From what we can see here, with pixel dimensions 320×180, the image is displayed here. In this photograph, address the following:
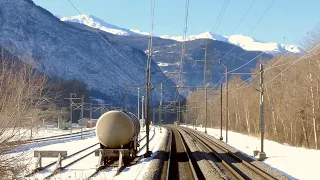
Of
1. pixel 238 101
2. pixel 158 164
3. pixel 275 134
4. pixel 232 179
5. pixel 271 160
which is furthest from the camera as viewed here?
pixel 238 101

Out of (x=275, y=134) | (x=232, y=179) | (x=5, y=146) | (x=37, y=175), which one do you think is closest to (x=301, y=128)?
(x=275, y=134)

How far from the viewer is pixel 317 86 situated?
43.4 metres

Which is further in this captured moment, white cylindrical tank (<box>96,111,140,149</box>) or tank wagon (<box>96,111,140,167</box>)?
white cylindrical tank (<box>96,111,140,149</box>)

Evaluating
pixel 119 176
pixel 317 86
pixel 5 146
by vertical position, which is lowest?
pixel 119 176

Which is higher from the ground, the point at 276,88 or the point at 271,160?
the point at 276,88

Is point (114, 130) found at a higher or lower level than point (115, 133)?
higher

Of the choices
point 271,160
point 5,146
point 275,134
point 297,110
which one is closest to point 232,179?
point 271,160

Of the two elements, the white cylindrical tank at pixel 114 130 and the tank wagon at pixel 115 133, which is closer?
the tank wagon at pixel 115 133

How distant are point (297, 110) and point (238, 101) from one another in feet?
143

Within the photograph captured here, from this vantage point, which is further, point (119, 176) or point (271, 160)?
point (271, 160)

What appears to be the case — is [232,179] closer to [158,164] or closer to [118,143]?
[158,164]

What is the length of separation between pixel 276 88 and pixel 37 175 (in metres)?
50.4

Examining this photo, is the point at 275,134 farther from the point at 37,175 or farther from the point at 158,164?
the point at 37,175

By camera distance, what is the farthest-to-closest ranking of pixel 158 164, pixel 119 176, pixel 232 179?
pixel 158 164 < pixel 119 176 < pixel 232 179
